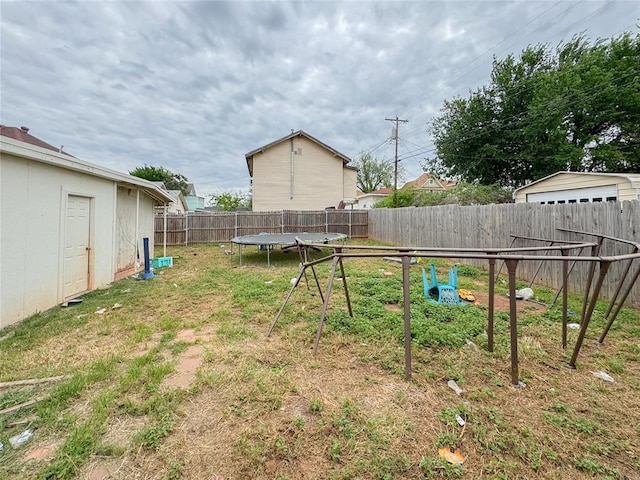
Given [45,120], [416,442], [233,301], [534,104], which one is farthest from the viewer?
[534,104]

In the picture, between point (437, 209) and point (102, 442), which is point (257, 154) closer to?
point (437, 209)

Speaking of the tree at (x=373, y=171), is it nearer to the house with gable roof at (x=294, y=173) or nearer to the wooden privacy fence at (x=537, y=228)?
the house with gable roof at (x=294, y=173)

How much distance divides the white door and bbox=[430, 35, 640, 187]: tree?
67.9 ft

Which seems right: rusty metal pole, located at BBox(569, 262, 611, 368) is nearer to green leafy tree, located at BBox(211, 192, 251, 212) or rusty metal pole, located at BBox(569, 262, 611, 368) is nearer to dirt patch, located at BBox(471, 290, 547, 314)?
dirt patch, located at BBox(471, 290, 547, 314)

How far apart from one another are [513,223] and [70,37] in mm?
10802

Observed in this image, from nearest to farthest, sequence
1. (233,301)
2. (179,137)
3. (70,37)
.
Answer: (233,301), (70,37), (179,137)

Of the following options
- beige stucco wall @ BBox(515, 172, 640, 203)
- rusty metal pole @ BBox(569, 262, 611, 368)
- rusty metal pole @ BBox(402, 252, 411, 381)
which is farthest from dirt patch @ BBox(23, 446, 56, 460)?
beige stucco wall @ BBox(515, 172, 640, 203)

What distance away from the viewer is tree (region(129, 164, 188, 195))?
34344 millimetres

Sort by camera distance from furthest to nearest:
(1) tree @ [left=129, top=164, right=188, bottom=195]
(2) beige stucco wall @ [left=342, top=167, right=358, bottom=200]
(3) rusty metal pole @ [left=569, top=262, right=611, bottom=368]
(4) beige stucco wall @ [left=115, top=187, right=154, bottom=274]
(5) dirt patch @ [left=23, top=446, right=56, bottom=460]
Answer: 1. (1) tree @ [left=129, top=164, right=188, bottom=195]
2. (2) beige stucco wall @ [left=342, top=167, right=358, bottom=200]
3. (4) beige stucco wall @ [left=115, top=187, right=154, bottom=274]
4. (3) rusty metal pole @ [left=569, top=262, right=611, bottom=368]
5. (5) dirt patch @ [left=23, top=446, right=56, bottom=460]

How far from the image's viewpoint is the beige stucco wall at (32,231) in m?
3.76

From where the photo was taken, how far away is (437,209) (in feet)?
30.3

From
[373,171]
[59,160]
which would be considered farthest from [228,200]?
[59,160]

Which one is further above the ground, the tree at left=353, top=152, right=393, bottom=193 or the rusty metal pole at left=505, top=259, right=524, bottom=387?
the tree at left=353, top=152, right=393, bottom=193

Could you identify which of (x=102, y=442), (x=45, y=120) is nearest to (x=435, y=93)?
(x=45, y=120)
